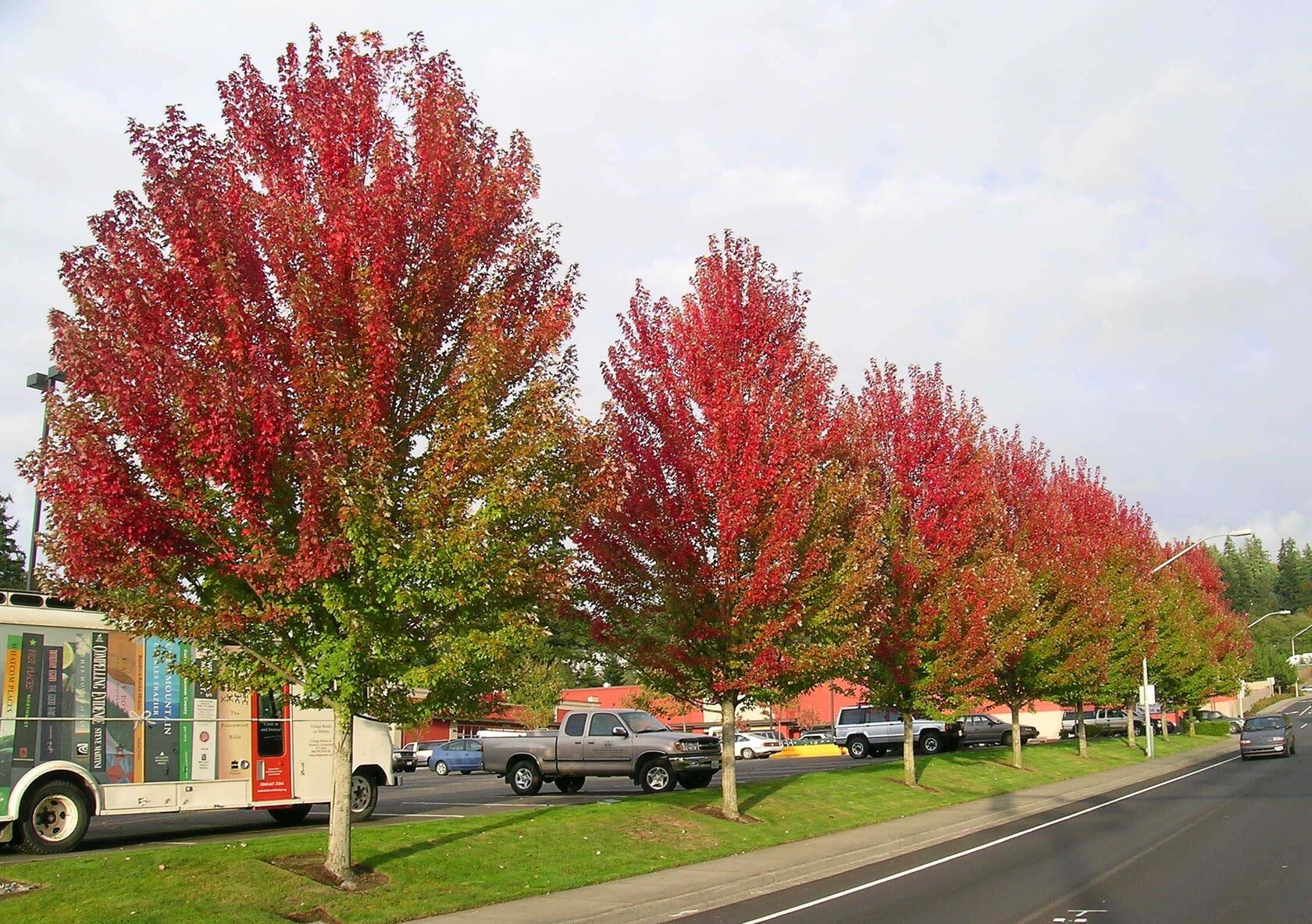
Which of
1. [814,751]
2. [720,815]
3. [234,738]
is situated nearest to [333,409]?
[234,738]

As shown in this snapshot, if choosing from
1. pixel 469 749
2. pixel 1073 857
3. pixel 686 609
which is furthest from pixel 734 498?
pixel 469 749

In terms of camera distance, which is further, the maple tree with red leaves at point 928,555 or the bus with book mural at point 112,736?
the maple tree with red leaves at point 928,555

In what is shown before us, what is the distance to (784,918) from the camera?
11.6m

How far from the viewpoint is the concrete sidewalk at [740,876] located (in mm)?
11773

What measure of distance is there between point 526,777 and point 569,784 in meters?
1.16

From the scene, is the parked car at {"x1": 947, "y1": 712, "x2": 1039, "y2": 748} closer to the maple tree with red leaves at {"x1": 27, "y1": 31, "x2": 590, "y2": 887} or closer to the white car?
the white car

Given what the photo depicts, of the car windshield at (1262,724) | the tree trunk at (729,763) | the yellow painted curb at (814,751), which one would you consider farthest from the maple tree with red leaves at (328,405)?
the yellow painted curb at (814,751)

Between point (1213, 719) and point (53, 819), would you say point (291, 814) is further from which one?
point (1213, 719)

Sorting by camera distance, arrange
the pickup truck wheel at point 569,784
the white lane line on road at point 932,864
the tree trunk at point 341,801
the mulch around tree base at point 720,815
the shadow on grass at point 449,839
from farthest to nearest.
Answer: the pickup truck wheel at point 569,784, the mulch around tree base at point 720,815, the shadow on grass at point 449,839, the tree trunk at point 341,801, the white lane line on road at point 932,864

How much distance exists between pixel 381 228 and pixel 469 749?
128 ft

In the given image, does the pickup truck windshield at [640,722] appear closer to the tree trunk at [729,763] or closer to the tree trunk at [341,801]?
the tree trunk at [729,763]

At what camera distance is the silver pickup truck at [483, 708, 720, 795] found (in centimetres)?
2581

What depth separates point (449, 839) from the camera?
590 inches

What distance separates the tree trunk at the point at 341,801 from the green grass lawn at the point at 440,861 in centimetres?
41
